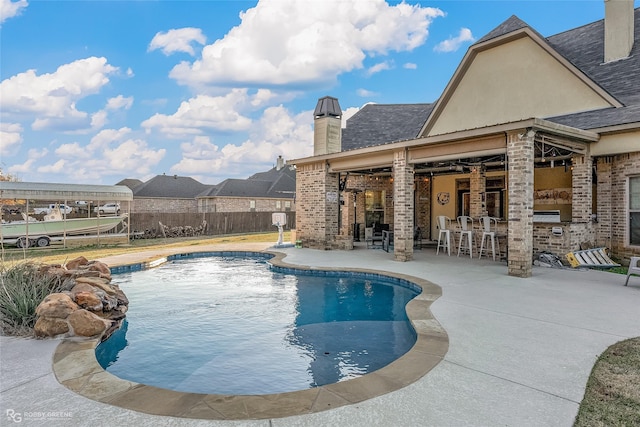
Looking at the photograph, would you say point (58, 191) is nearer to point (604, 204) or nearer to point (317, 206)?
point (317, 206)

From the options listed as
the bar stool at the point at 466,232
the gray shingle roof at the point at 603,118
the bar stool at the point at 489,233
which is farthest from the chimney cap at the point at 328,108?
the gray shingle roof at the point at 603,118

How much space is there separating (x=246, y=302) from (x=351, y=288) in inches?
90.1

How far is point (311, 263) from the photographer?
9938 millimetres

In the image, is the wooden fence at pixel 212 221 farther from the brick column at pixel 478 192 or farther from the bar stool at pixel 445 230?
the brick column at pixel 478 192

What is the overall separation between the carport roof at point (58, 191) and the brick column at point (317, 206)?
952cm

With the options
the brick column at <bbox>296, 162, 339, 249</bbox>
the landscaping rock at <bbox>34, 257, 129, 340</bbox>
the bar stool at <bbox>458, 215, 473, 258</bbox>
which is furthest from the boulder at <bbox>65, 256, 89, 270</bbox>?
the bar stool at <bbox>458, 215, 473, 258</bbox>

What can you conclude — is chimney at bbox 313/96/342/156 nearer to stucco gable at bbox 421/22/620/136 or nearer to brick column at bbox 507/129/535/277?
stucco gable at bbox 421/22/620/136

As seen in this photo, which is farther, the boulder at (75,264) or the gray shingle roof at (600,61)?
the gray shingle roof at (600,61)

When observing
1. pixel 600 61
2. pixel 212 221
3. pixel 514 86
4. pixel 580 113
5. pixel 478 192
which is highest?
pixel 600 61

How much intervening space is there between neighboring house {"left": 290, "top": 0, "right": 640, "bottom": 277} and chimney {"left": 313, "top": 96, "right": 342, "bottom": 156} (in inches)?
1.8

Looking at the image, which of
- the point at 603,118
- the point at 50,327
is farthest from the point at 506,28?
the point at 50,327

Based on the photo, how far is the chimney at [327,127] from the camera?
14.8 metres

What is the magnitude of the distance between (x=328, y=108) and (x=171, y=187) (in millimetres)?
25543

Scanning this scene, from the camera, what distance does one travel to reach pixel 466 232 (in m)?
11.1
